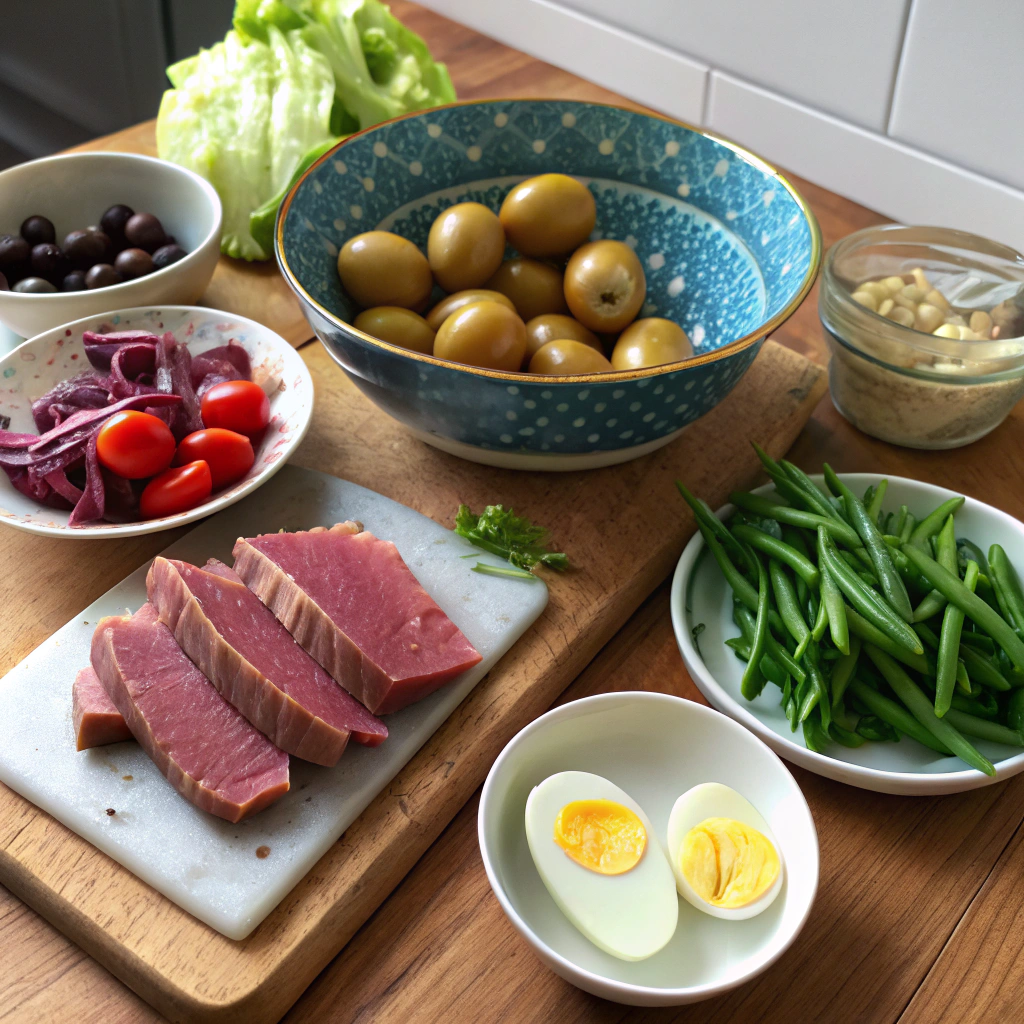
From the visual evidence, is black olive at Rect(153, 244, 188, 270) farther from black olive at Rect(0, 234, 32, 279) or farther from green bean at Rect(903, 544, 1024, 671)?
green bean at Rect(903, 544, 1024, 671)

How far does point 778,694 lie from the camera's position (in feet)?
3.79

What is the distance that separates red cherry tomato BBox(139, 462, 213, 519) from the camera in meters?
1.21

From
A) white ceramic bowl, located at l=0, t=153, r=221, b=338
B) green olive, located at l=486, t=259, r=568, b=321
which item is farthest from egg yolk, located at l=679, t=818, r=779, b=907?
white ceramic bowl, located at l=0, t=153, r=221, b=338

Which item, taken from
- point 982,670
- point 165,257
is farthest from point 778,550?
point 165,257

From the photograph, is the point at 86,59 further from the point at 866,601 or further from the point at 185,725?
the point at 866,601

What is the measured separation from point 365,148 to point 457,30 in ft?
4.67

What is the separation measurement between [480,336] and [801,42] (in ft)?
4.08

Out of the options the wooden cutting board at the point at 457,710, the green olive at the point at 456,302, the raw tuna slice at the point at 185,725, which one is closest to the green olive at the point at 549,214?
the green olive at the point at 456,302

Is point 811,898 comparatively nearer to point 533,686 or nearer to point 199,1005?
point 533,686

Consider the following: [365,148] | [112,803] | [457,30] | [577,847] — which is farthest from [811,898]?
[457,30]

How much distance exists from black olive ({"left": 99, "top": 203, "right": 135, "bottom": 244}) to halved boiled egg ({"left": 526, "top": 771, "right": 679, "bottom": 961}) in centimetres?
122

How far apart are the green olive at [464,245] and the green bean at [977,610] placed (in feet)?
2.48

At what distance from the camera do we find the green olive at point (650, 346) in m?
1.31

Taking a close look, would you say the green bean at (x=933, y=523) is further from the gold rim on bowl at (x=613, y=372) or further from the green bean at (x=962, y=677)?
the gold rim on bowl at (x=613, y=372)
